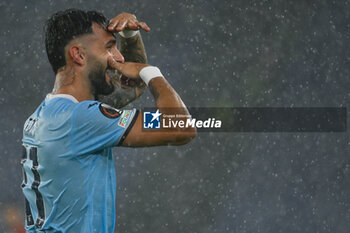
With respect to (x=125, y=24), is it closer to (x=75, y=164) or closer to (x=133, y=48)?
(x=133, y=48)

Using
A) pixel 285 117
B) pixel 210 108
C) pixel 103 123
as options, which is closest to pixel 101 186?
pixel 103 123

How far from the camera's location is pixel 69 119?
6.96 ft

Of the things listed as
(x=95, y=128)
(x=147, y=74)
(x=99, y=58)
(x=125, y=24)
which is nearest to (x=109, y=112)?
(x=95, y=128)

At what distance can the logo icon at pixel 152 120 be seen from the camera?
2.10m

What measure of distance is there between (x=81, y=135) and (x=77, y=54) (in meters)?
0.43

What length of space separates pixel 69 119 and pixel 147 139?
33 centimetres

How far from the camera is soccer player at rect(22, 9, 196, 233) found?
6.96ft

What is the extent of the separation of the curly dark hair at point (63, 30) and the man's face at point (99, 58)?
4cm

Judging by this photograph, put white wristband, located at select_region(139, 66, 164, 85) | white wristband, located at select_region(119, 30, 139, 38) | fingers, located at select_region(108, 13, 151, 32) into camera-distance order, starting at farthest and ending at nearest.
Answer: white wristband, located at select_region(119, 30, 139, 38), fingers, located at select_region(108, 13, 151, 32), white wristband, located at select_region(139, 66, 164, 85)

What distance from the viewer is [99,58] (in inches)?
93.3

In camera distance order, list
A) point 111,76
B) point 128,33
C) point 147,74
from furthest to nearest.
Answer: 1. point 128,33
2. point 111,76
3. point 147,74

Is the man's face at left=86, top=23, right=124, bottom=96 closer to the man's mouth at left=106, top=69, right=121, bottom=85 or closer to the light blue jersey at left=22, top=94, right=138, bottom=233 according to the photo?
the man's mouth at left=106, top=69, right=121, bottom=85

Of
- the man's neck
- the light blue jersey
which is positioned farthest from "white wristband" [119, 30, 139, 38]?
the light blue jersey

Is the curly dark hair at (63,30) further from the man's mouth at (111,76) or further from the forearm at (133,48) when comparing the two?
the forearm at (133,48)
